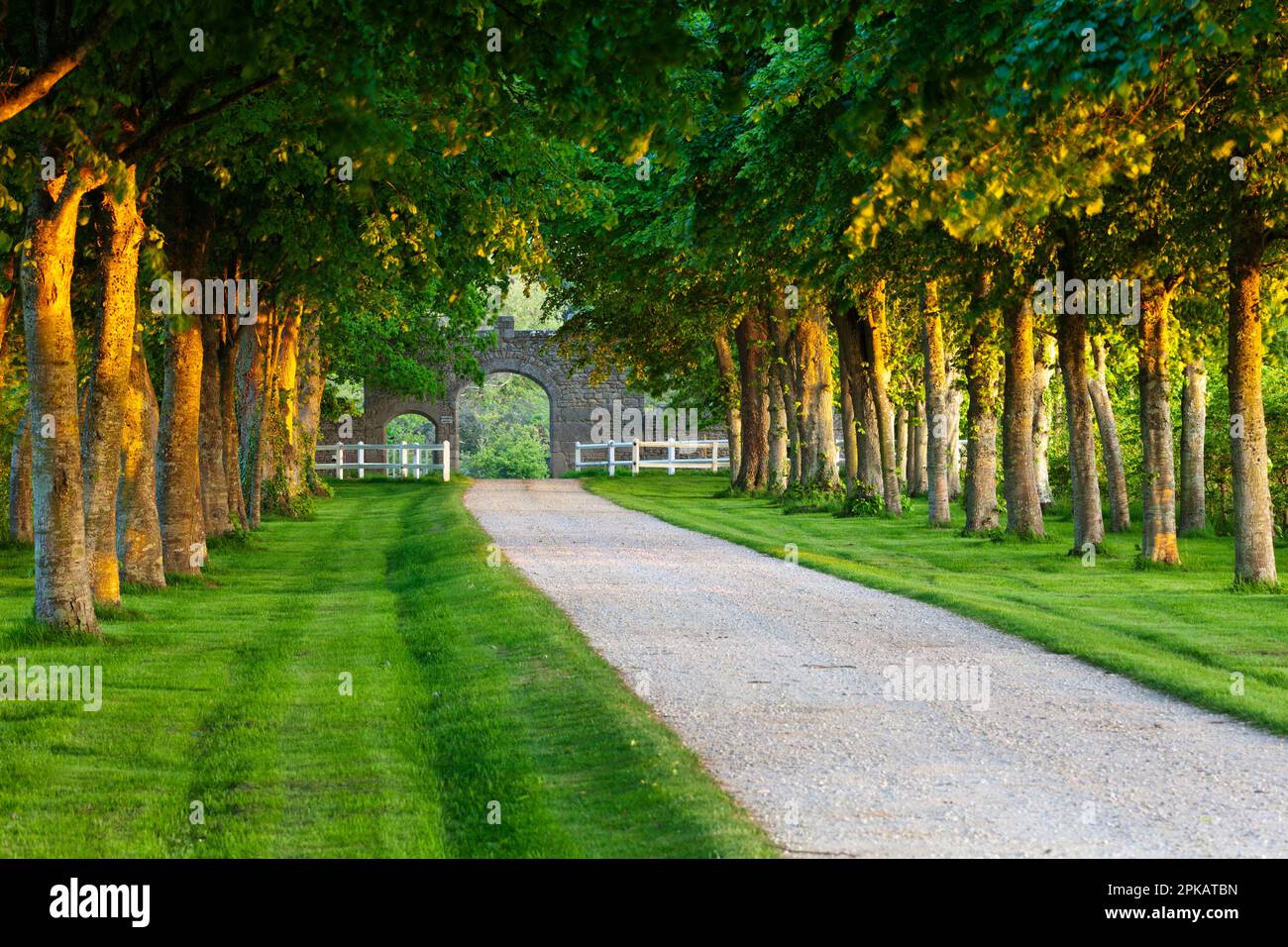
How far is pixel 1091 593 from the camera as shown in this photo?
16453 millimetres

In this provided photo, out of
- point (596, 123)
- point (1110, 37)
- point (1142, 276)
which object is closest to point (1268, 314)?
point (1142, 276)

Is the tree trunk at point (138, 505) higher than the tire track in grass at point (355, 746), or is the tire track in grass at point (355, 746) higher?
the tree trunk at point (138, 505)

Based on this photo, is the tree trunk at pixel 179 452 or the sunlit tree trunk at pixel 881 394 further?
the sunlit tree trunk at pixel 881 394

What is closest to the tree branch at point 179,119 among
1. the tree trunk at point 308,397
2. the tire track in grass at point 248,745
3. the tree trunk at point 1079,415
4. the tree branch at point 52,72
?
the tree branch at point 52,72

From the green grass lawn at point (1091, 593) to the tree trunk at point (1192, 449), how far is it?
471mm

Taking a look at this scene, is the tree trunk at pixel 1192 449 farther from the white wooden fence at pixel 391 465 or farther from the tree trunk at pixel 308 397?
the white wooden fence at pixel 391 465

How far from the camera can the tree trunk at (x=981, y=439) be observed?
2344 cm

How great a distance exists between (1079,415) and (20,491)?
16.5 metres

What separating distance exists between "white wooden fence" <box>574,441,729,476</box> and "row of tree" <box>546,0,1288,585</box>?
18.5 m

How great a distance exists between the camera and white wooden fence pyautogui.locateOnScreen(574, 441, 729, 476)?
180 feet

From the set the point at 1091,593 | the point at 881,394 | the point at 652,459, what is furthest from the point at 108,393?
the point at 652,459

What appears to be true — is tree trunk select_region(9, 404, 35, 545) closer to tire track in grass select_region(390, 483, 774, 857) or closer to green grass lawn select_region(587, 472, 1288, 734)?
green grass lawn select_region(587, 472, 1288, 734)

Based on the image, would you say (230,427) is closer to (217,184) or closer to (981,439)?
(217,184)

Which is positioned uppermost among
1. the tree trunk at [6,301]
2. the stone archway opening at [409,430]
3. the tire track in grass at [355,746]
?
the tree trunk at [6,301]
